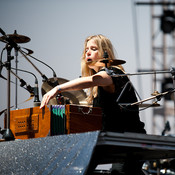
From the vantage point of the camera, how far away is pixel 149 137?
161cm

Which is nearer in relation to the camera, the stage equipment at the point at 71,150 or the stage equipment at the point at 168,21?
the stage equipment at the point at 71,150

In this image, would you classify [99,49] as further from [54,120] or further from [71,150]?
[71,150]

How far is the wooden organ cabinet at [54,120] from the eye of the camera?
2092mm

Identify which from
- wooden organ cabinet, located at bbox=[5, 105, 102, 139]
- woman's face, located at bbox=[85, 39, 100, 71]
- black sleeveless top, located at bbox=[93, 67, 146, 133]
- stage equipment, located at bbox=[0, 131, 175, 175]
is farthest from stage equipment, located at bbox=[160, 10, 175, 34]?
stage equipment, located at bbox=[0, 131, 175, 175]

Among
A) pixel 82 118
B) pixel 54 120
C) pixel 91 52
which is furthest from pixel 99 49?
pixel 54 120

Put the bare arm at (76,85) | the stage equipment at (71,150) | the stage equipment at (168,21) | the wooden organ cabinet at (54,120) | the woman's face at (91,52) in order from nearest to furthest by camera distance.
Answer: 1. the stage equipment at (71,150)
2. the bare arm at (76,85)
3. the wooden organ cabinet at (54,120)
4. the woman's face at (91,52)
5. the stage equipment at (168,21)

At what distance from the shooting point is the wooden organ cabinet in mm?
2092

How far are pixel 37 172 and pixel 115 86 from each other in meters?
0.79

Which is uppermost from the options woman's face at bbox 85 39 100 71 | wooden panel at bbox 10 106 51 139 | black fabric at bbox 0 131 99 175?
woman's face at bbox 85 39 100 71

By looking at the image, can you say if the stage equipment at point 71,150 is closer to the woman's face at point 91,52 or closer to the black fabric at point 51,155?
the black fabric at point 51,155

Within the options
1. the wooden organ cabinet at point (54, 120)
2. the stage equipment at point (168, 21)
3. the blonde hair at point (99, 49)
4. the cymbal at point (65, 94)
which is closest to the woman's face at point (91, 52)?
the blonde hair at point (99, 49)

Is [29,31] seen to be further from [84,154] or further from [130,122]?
[84,154]

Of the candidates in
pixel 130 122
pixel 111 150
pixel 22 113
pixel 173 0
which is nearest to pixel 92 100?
pixel 130 122

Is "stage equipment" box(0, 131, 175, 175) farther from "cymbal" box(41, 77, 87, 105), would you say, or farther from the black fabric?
"cymbal" box(41, 77, 87, 105)
